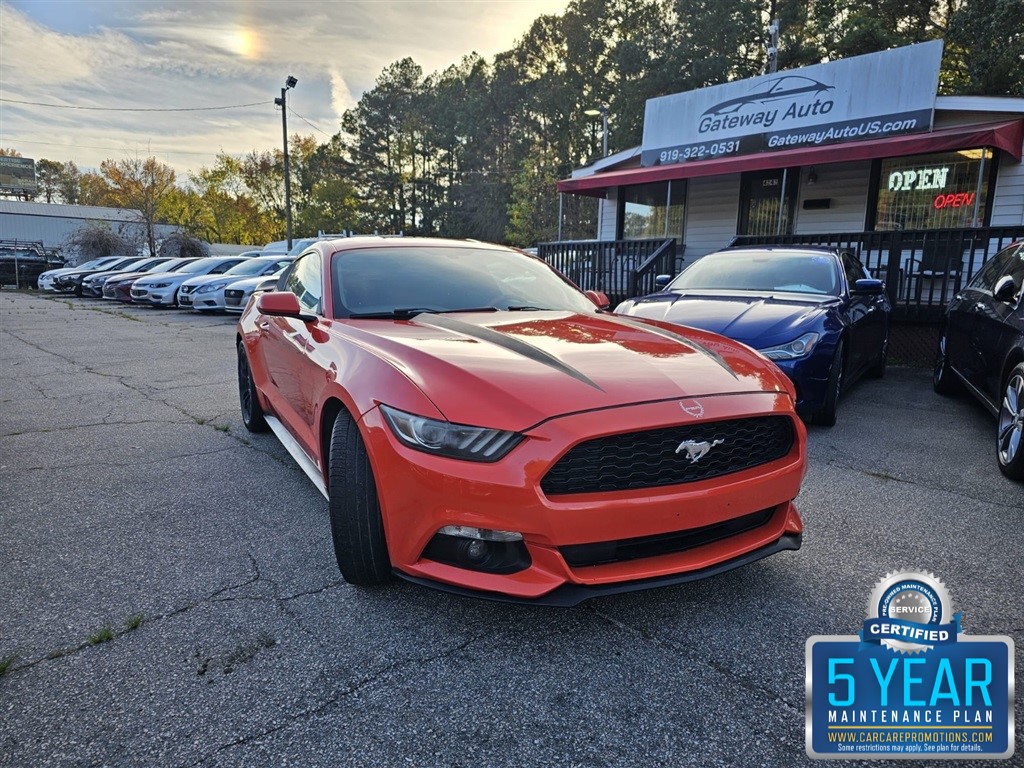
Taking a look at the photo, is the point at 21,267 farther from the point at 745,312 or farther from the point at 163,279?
the point at 745,312

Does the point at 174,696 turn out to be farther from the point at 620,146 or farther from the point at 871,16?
the point at 620,146

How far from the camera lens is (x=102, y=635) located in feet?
→ 7.06

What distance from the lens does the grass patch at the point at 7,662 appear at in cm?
195

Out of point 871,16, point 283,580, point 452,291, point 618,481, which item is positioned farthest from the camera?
point 871,16

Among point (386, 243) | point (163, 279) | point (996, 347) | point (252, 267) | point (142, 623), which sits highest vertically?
point (386, 243)

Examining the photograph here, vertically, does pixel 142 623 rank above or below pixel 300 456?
below

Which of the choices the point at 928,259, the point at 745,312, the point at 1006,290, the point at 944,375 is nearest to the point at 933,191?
the point at 928,259

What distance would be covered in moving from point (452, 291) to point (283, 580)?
165 cm

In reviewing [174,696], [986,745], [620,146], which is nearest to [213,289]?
[174,696]

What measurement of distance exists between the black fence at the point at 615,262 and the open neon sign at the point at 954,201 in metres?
4.49

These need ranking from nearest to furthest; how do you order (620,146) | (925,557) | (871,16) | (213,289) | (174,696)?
(174,696) < (925,557) < (213,289) < (871,16) < (620,146)

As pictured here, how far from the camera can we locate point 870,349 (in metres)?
6.36

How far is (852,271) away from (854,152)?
5.19 m

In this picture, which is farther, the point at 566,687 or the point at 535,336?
the point at 535,336
